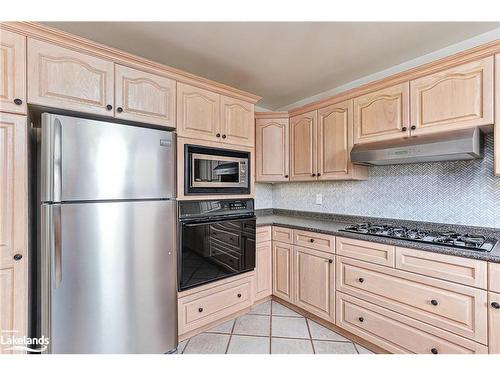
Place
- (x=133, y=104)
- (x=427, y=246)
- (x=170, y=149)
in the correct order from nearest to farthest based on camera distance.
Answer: (x=427, y=246) < (x=133, y=104) < (x=170, y=149)

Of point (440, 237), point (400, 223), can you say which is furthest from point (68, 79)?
point (400, 223)

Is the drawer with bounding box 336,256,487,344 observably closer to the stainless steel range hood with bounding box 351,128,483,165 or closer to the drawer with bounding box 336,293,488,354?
the drawer with bounding box 336,293,488,354

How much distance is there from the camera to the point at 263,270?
2.50 meters

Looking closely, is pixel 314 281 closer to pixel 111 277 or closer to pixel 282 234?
pixel 282 234

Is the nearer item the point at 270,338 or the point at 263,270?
the point at 270,338

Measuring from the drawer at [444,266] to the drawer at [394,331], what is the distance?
0.34 meters

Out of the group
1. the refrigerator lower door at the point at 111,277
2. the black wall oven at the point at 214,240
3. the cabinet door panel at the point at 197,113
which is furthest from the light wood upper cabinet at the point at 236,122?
the refrigerator lower door at the point at 111,277

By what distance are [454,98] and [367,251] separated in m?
1.23

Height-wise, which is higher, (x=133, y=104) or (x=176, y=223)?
(x=133, y=104)

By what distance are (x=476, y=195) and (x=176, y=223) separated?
2288 mm

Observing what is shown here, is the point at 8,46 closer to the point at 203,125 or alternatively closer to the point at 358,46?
the point at 203,125

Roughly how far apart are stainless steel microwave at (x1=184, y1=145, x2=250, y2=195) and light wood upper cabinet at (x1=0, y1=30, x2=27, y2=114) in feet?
3.18

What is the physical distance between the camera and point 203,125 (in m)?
1.99
